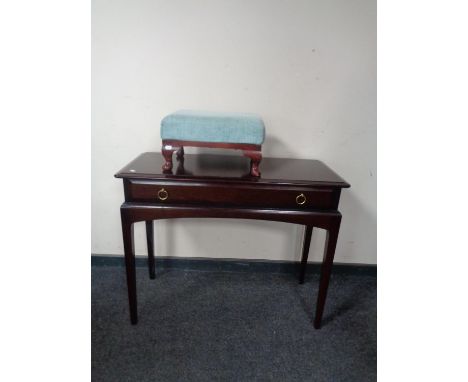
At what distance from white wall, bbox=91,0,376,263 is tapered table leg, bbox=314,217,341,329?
47 centimetres

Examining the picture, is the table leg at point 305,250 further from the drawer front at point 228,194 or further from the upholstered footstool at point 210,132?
the upholstered footstool at point 210,132

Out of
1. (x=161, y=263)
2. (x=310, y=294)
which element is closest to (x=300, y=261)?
(x=310, y=294)

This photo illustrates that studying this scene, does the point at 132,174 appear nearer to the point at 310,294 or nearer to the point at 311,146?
the point at 311,146

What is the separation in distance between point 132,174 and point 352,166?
1.06 m

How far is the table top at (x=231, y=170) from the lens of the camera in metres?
1.06

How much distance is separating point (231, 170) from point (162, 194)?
0.29m

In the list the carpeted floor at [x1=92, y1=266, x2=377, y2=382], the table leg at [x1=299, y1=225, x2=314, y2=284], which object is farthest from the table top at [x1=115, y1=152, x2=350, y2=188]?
the carpeted floor at [x1=92, y1=266, x2=377, y2=382]

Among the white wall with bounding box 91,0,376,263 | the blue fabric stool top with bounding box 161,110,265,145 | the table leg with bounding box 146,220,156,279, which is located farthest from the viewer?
the table leg with bounding box 146,220,156,279

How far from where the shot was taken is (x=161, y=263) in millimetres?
1624

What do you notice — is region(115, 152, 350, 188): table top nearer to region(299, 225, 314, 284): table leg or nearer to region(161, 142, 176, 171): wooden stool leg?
region(161, 142, 176, 171): wooden stool leg

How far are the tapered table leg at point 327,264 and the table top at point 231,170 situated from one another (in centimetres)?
18

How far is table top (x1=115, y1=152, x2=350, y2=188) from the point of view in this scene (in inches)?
41.8

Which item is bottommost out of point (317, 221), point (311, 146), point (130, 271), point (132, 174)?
point (130, 271)

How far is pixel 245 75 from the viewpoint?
1.35 m
